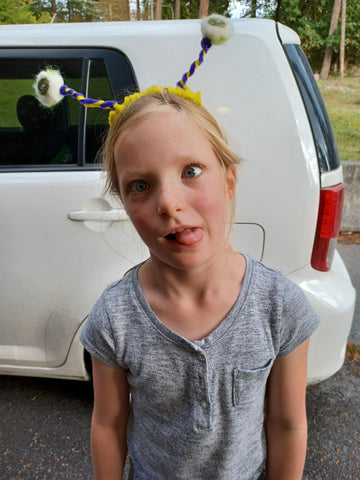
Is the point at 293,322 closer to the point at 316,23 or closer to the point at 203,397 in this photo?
the point at 203,397

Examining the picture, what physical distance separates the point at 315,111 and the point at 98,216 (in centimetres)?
102

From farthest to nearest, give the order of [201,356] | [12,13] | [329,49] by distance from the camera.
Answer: [329,49] < [12,13] < [201,356]

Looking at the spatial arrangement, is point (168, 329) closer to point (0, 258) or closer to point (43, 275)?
point (43, 275)

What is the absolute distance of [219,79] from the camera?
5.43 feet

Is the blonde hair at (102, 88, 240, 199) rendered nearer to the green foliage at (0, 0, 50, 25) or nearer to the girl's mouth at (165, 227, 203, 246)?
the girl's mouth at (165, 227, 203, 246)

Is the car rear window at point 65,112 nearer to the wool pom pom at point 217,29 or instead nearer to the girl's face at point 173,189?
the wool pom pom at point 217,29

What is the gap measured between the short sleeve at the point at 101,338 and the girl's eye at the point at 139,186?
0.29m

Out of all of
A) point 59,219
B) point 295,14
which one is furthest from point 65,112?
point 295,14

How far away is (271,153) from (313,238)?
0.40 metres

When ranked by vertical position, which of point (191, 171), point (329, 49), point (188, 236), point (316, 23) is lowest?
point (188, 236)

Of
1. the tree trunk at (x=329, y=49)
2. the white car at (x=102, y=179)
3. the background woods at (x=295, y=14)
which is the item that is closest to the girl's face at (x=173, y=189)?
the white car at (x=102, y=179)

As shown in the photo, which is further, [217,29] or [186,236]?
[217,29]

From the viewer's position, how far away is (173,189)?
0.80 meters

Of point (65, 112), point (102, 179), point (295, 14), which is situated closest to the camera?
point (102, 179)
